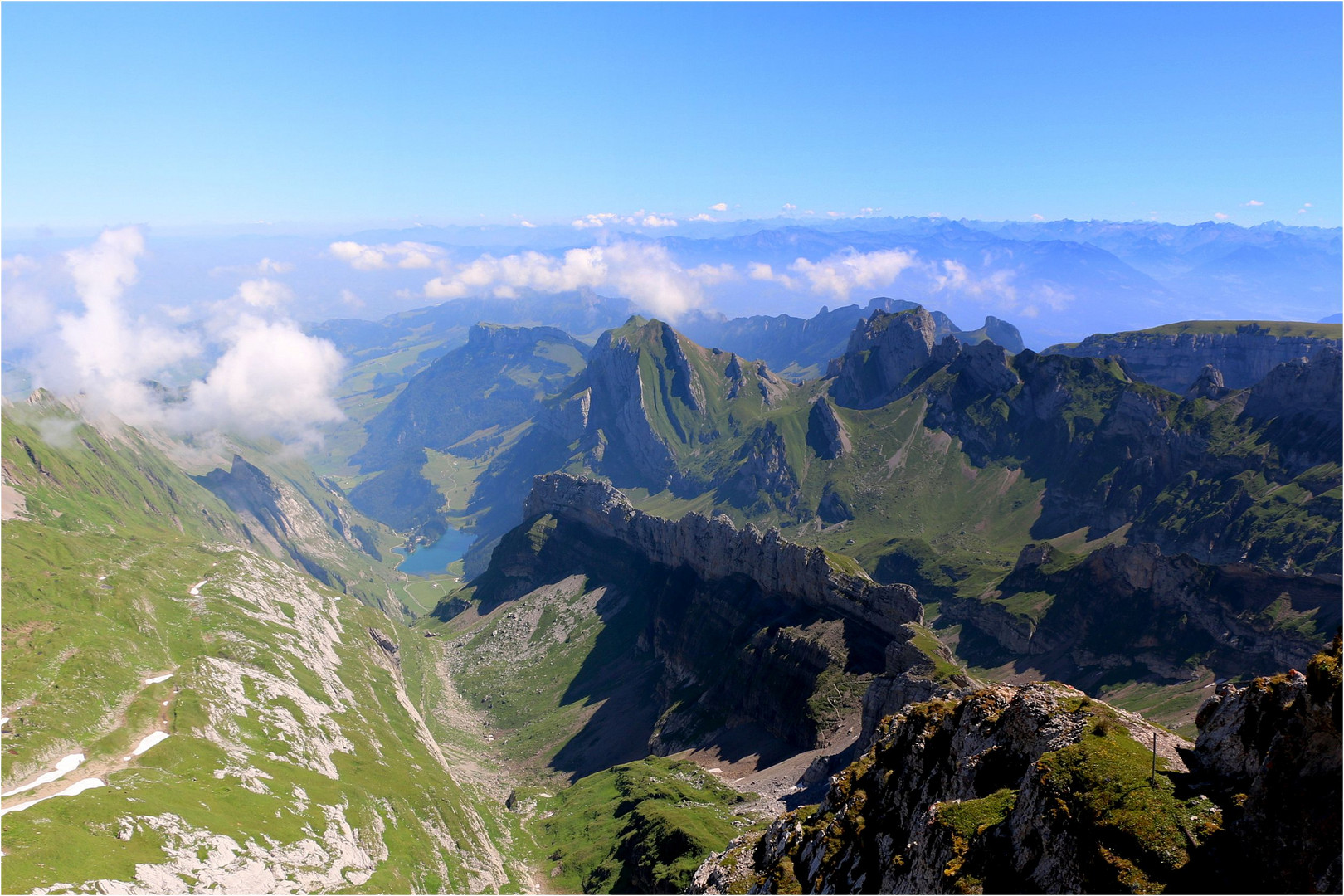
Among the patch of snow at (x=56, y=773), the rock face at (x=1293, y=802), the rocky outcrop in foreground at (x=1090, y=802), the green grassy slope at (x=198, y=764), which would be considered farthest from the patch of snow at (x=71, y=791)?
the rock face at (x=1293, y=802)

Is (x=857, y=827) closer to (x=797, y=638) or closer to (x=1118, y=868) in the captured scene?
(x=1118, y=868)

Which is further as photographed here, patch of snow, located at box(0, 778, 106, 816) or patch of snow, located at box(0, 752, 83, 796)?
patch of snow, located at box(0, 752, 83, 796)

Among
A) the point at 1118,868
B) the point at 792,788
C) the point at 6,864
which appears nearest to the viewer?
the point at 1118,868

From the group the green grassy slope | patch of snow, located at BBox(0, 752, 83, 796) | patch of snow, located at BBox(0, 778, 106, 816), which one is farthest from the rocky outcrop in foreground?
patch of snow, located at BBox(0, 752, 83, 796)

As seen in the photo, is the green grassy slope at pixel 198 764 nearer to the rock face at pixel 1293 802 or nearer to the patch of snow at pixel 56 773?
the patch of snow at pixel 56 773

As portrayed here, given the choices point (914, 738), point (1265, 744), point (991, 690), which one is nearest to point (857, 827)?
point (914, 738)

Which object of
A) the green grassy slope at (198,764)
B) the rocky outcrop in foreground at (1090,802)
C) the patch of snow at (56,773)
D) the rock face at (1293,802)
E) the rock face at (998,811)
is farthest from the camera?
the patch of snow at (56,773)

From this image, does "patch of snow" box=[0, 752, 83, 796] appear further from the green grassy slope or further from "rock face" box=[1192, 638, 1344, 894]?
"rock face" box=[1192, 638, 1344, 894]

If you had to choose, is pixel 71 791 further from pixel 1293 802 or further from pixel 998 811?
pixel 1293 802

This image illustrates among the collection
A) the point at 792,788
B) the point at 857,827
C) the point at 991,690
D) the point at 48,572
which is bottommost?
the point at 792,788
